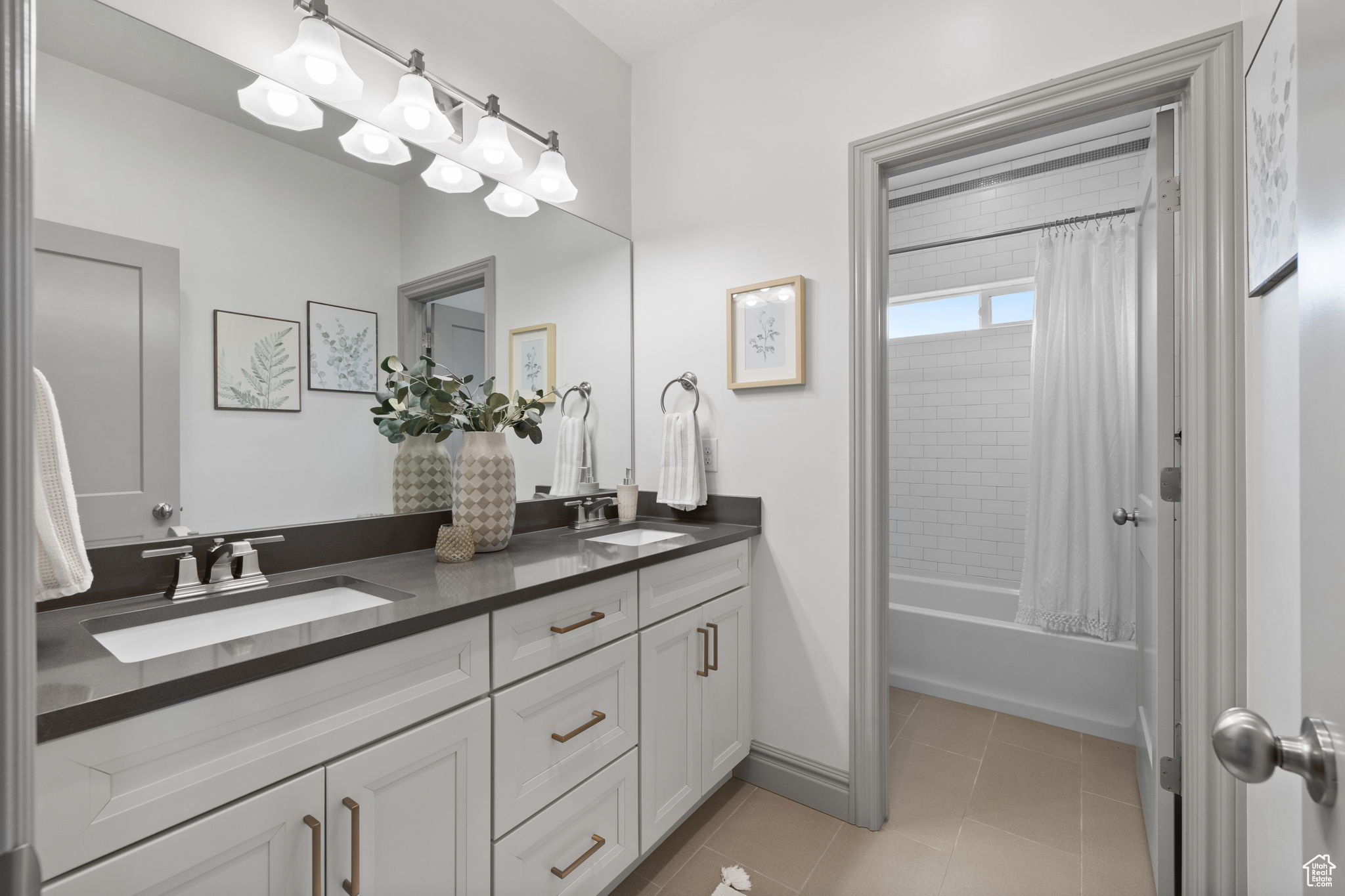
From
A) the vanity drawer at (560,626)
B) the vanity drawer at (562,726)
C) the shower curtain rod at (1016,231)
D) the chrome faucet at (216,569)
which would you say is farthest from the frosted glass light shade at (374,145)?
the shower curtain rod at (1016,231)

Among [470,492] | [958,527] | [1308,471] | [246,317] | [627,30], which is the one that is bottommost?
[958,527]

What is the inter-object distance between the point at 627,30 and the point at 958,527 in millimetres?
2913

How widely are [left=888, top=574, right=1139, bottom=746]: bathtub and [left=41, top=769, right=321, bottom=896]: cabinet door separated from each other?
2.09 m

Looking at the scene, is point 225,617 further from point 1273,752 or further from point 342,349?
point 1273,752

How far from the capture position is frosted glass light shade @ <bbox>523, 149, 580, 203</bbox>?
195cm

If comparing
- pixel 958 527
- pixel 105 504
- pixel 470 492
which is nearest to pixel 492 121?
pixel 470 492

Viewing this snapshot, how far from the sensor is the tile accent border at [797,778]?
6.20 feet

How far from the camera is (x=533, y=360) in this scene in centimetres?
205

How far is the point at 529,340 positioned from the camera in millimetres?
2035

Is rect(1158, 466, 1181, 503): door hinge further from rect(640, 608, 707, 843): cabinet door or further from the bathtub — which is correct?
rect(640, 608, 707, 843): cabinet door

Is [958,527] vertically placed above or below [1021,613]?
above

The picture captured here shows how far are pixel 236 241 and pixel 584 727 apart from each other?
4.40 feet

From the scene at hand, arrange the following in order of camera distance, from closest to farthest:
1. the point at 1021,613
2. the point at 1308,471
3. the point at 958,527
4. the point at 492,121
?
1. the point at 1308,471
2. the point at 492,121
3. the point at 1021,613
4. the point at 958,527

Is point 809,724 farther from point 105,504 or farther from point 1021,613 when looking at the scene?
point 105,504
